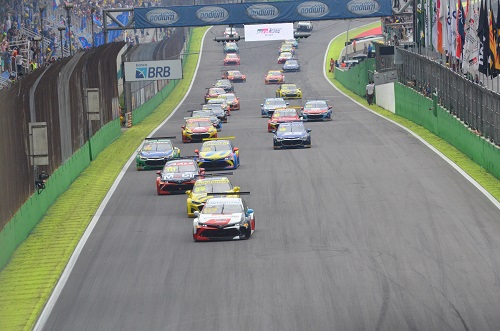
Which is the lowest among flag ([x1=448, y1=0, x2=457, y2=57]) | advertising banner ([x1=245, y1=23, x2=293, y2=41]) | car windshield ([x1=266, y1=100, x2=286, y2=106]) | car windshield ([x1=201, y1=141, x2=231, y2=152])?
car windshield ([x1=266, y1=100, x2=286, y2=106])

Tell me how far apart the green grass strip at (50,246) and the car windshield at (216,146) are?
3599 mm

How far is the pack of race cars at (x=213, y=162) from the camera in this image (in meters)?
31.3

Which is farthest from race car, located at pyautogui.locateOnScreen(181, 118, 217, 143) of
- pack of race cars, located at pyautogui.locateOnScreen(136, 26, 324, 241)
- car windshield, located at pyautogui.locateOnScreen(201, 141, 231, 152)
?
car windshield, located at pyautogui.locateOnScreen(201, 141, 231, 152)

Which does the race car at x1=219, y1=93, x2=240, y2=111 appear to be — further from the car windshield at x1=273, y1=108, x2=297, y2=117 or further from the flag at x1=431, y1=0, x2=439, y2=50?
the flag at x1=431, y1=0, x2=439, y2=50

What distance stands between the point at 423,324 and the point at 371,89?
54012 mm

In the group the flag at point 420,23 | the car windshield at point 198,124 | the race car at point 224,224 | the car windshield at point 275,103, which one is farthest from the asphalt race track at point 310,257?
the car windshield at point 275,103

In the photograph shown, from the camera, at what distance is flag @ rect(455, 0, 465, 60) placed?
53531 mm

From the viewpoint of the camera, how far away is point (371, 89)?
75.2m

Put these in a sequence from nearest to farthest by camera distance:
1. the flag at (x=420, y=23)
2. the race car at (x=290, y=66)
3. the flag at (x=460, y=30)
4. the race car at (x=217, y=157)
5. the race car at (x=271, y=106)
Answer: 1. the race car at (x=217, y=157)
2. the flag at (x=460, y=30)
3. the flag at (x=420, y=23)
4. the race car at (x=271, y=106)
5. the race car at (x=290, y=66)

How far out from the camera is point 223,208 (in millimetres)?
31844

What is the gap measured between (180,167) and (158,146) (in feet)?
24.6

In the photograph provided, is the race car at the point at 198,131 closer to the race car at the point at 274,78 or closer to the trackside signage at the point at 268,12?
the trackside signage at the point at 268,12

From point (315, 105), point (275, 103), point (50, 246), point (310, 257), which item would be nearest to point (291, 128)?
point (315, 105)

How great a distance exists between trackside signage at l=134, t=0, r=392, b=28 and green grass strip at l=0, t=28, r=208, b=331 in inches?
600
